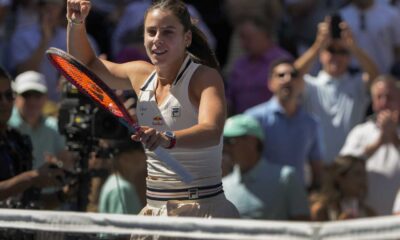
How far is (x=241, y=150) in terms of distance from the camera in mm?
9062

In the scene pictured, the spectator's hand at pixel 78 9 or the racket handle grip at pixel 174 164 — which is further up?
the spectator's hand at pixel 78 9

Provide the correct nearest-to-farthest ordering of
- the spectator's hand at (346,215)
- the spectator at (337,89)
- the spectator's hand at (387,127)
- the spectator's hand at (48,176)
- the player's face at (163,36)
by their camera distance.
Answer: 1. the player's face at (163,36)
2. the spectator's hand at (48,176)
3. the spectator's hand at (346,215)
4. the spectator's hand at (387,127)
5. the spectator at (337,89)

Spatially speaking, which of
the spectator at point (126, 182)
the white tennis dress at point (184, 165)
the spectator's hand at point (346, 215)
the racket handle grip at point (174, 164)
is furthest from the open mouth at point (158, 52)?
the spectator's hand at point (346, 215)

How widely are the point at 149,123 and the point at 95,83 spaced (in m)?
0.35

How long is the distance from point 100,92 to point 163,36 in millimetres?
418

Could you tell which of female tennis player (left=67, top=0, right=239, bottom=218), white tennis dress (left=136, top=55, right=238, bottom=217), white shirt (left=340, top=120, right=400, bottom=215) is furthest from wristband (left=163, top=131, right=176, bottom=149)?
white shirt (left=340, top=120, right=400, bottom=215)

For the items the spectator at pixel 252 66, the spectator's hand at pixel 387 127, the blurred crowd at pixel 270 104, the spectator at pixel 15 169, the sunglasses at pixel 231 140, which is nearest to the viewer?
the spectator at pixel 15 169

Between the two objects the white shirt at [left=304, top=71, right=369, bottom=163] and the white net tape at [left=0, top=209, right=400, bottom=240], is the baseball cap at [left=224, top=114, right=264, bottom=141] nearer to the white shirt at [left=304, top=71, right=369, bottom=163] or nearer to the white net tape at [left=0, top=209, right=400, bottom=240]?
the white shirt at [left=304, top=71, right=369, bottom=163]

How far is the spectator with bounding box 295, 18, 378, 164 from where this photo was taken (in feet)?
34.3

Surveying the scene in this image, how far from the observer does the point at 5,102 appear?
7.18 metres

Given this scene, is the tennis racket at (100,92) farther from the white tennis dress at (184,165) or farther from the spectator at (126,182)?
the spectator at (126,182)

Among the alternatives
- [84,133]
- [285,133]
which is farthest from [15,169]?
[285,133]

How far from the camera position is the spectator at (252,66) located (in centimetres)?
1085

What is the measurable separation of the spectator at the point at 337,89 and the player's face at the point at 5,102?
3.87m
